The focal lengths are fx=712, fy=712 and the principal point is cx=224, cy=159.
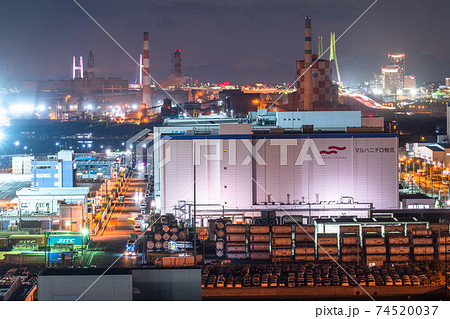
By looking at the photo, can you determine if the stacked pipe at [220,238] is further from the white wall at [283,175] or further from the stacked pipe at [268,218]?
the white wall at [283,175]

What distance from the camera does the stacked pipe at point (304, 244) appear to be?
7.79 metres

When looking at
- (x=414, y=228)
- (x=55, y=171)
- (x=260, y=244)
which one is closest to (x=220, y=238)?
(x=260, y=244)

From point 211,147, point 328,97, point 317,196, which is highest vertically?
point 328,97

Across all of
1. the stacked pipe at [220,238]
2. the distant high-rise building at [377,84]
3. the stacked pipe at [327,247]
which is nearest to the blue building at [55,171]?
the stacked pipe at [220,238]

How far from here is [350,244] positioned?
791cm

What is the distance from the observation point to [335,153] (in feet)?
34.0

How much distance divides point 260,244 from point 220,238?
47 cm

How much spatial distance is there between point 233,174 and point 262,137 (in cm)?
72

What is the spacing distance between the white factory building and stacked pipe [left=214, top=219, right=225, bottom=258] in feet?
5.73

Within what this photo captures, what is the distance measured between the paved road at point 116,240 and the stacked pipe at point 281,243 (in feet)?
5.13

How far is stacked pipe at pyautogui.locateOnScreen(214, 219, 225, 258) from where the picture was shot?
8.09 metres

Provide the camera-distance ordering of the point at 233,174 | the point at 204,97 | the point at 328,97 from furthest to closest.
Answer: the point at 204,97
the point at 328,97
the point at 233,174

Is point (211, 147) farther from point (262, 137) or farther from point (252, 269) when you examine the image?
point (252, 269)
